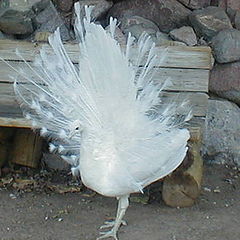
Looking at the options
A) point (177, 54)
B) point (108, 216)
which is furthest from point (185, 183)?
point (177, 54)

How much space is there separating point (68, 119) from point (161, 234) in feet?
3.10

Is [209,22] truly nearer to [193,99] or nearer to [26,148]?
[193,99]

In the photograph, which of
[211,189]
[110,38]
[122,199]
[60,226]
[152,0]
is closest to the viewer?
[110,38]

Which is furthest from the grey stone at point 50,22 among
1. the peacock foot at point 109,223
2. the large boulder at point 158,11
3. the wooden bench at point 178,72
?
the peacock foot at point 109,223

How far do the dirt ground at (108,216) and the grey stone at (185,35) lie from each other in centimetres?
117

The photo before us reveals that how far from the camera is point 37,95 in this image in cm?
449

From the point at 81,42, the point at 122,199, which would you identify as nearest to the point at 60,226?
the point at 122,199

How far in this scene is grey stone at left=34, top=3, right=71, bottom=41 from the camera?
5371mm

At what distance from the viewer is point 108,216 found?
14.8 ft

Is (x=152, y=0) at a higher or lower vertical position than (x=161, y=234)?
higher

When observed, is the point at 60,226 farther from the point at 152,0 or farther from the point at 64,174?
the point at 152,0

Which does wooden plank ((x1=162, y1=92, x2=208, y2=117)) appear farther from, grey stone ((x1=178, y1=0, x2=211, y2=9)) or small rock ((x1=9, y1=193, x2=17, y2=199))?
grey stone ((x1=178, y1=0, x2=211, y2=9))

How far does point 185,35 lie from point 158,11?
1.56ft

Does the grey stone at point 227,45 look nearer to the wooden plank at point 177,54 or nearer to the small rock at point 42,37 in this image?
the wooden plank at point 177,54
